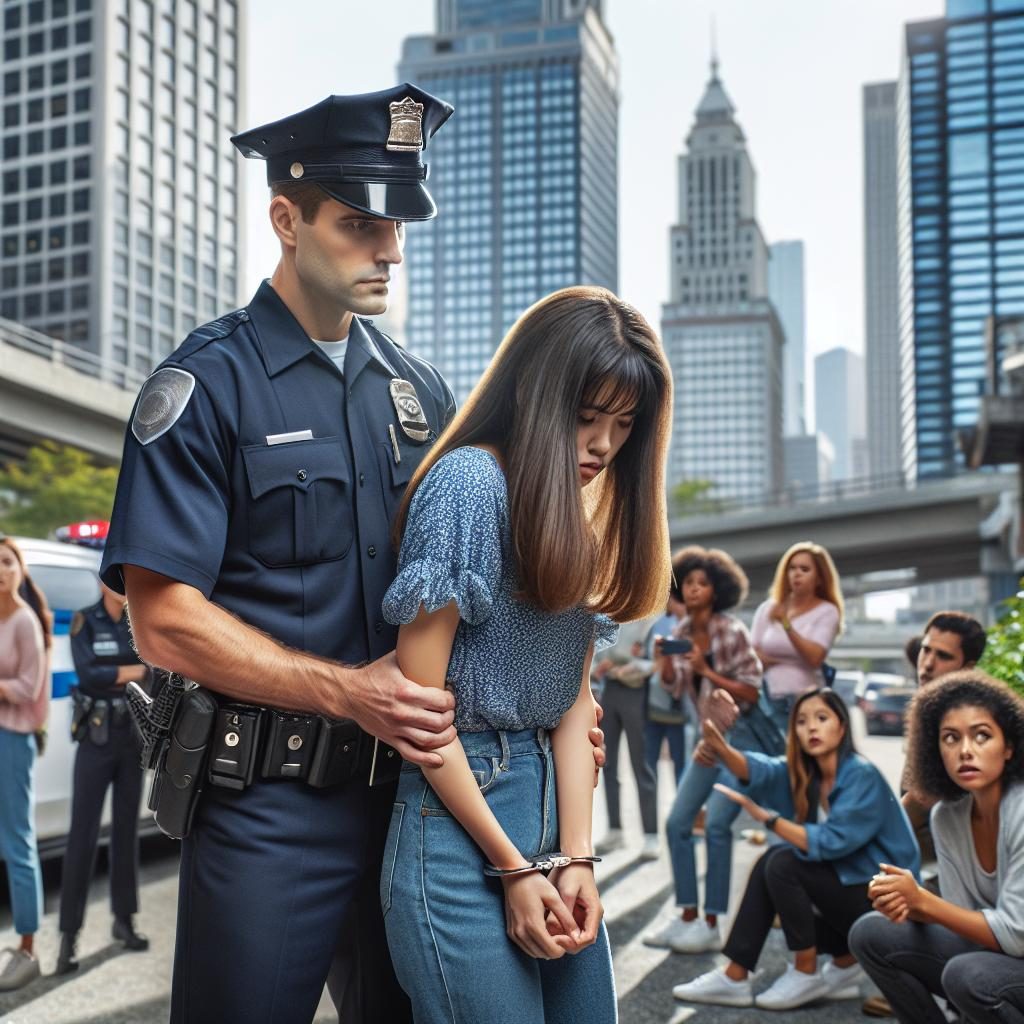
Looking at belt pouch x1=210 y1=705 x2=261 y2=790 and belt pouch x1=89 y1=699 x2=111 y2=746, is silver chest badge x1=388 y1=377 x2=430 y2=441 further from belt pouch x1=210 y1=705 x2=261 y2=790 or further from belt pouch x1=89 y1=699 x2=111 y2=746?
belt pouch x1=89 y1=699 x2=111 y2=746

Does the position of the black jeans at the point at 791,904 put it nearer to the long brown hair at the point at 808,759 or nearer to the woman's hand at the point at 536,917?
the long brown hair at the point at 808,759

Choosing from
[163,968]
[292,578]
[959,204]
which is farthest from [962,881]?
[959,204]

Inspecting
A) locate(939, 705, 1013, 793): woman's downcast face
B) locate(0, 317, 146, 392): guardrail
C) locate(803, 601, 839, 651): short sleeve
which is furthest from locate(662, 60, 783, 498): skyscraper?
locate(939, 705, 1013, 793): woman's downcast face

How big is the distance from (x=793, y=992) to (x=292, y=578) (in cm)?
381

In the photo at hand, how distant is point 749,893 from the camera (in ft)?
17.7

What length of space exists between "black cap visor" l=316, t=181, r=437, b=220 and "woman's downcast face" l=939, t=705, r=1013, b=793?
258 centimetres

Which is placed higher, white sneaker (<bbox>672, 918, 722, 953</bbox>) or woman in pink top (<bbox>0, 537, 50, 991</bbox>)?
woman in pink top (<bbox>0, 537, 50, 991</bbox>)

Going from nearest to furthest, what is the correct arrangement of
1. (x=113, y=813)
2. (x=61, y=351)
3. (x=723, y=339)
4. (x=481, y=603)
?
(x=481, y=603) < (x=113, y=813) < (x=61, y=351) < (x=723, y=339)

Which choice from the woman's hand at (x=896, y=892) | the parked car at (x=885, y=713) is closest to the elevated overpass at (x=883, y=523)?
the parked car at (x=885, y=713)

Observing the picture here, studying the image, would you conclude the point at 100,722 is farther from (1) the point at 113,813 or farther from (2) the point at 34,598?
(2) the point at 34,598

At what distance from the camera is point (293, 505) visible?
2205 millimetres

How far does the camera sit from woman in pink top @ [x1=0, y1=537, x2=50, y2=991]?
5621mm

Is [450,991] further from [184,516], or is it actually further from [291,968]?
[184,516]

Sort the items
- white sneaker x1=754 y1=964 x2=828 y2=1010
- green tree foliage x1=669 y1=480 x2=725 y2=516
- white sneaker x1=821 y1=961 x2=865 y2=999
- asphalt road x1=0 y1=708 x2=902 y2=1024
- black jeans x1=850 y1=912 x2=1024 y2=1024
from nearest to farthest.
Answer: black jeans x1=850 y1=912 x2=1024 y2=1024 < asphalt road x1=0 y1=708 x2=902 y2=1024 < white sneaker x1=754 y1=964 x2=828 y2=1010 < white sneaker x1=821 y1=961 x2=865 y2=999 < green tree foliage x1=669 y1=480 x2=725 y2=516
